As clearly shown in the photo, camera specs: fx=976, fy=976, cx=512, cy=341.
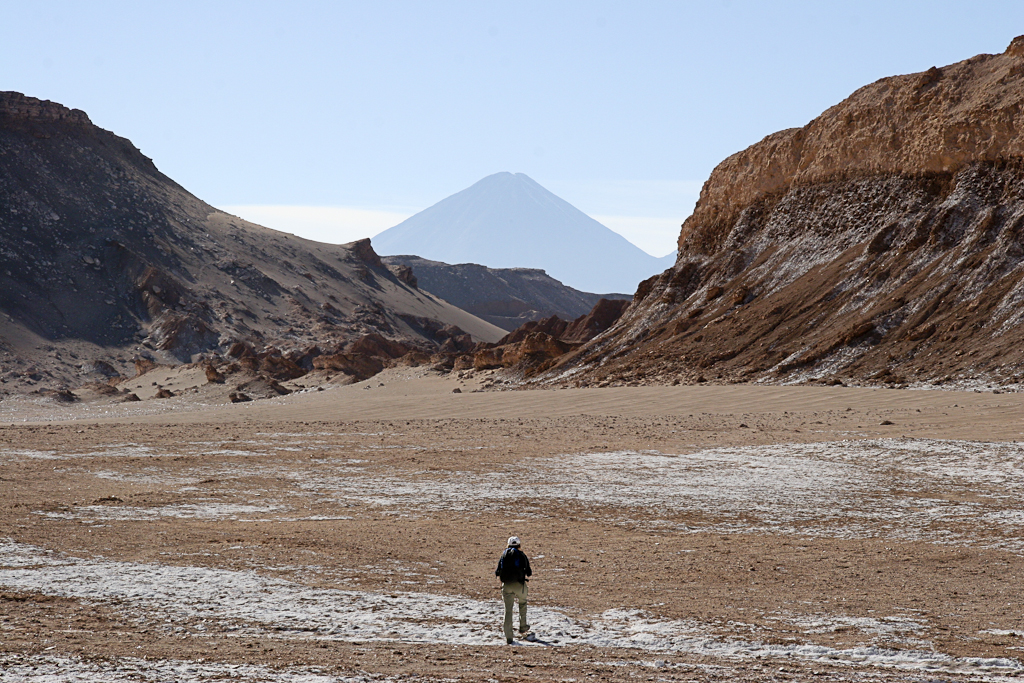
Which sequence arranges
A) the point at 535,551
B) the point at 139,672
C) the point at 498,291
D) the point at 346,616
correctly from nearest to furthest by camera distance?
the point at 139,672 → the point at 346,616 → the point at 535,551 → the point at 498,291

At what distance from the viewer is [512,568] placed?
22.8 feet

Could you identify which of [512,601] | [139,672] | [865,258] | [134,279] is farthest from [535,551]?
[134,279]

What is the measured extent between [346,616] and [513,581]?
4.79 ft

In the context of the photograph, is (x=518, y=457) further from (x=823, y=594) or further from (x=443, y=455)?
(x=823, y=594)

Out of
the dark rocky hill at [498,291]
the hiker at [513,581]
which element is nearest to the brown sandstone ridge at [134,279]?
the dark rocky hill at [498,291]

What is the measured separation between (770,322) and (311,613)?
26320mm

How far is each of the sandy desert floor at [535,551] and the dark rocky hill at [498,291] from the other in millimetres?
90017

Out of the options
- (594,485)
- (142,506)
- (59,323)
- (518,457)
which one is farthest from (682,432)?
(59,323)

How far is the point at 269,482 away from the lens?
1495 cm

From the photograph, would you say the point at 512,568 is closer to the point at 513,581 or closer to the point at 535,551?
the point at 513,581

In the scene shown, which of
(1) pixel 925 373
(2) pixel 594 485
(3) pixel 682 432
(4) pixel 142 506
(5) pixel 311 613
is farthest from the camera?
(1) pixel 925 373

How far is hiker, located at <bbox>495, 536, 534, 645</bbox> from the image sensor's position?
692 cm

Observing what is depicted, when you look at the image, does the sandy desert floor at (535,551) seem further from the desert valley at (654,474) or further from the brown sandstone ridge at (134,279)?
the brown sandstone ridge at (134,279)

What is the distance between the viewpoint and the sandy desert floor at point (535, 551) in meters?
6.43
